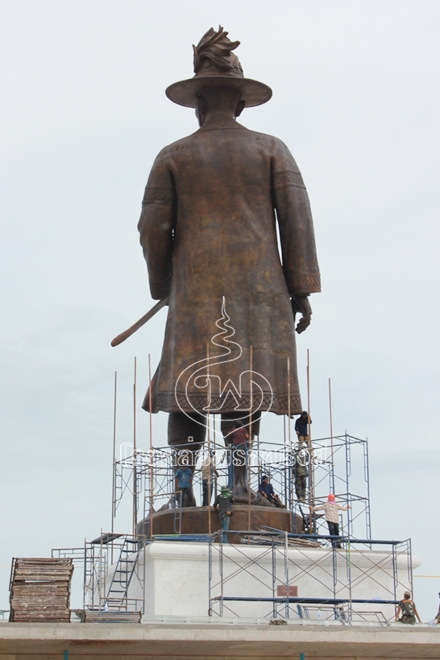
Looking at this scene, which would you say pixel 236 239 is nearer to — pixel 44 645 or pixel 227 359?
pixel 227 359

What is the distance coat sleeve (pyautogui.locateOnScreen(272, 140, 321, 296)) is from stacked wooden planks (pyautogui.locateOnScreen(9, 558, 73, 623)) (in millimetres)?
5962

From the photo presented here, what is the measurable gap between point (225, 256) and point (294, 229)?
1090mm

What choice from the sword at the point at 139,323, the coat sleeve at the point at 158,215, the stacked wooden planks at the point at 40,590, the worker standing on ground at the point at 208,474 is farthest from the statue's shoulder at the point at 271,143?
the stacked wooden planks at the point at 40,590

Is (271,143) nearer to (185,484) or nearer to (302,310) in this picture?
(302,310)

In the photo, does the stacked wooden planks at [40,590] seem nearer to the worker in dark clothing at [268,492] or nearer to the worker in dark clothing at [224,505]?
the worker in dark clothing at [224,505]

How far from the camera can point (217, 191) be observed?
869 inches

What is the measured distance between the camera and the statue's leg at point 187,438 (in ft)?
71.4

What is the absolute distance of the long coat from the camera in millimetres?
21750

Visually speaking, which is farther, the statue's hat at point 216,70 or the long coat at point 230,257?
the statue's hat at point 216,70

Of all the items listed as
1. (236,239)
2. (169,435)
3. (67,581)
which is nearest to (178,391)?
(169,435)

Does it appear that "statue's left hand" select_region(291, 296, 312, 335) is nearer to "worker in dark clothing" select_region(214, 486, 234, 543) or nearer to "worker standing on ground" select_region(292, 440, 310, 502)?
"worker standing on ground" select_region(292, 440, 310, 502)

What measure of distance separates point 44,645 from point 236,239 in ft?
23.9

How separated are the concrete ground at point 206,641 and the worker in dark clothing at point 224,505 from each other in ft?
8.21

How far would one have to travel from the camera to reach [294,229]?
22.1 m
